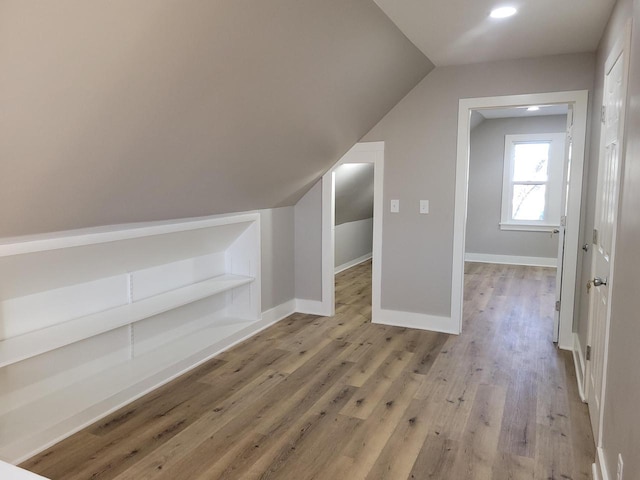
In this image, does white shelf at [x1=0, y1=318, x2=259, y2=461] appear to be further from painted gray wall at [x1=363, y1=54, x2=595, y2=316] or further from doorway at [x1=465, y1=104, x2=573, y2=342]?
doorway at [x1=465, y1=104, x2=573, y2=342]

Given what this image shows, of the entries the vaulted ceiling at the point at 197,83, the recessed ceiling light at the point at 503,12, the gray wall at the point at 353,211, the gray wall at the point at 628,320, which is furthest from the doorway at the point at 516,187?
the gray wall at the point at 628,320

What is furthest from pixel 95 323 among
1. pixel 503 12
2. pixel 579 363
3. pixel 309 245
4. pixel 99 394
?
pixel 579 363

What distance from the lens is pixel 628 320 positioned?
1631 millimetres

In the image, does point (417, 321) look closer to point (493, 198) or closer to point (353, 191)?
point (353, 191)

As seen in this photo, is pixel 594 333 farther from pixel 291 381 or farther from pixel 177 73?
pixel 177 73

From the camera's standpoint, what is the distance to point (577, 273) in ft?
12.0

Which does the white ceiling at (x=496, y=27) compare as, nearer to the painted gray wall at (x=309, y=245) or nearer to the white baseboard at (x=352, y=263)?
the painted gray wall at (x=309, y=245)

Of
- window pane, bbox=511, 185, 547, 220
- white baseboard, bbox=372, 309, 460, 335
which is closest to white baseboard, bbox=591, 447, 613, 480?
white baseboard, bbox=372, 309, 460, 335

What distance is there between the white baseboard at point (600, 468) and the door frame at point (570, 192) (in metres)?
1.74

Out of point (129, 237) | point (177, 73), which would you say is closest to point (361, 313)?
point (129, 237)

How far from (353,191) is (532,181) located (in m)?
3.23

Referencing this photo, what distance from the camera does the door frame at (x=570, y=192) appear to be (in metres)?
3.55

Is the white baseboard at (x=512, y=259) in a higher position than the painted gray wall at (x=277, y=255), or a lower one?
lower

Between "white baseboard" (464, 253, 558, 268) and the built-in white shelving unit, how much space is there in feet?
15.7
